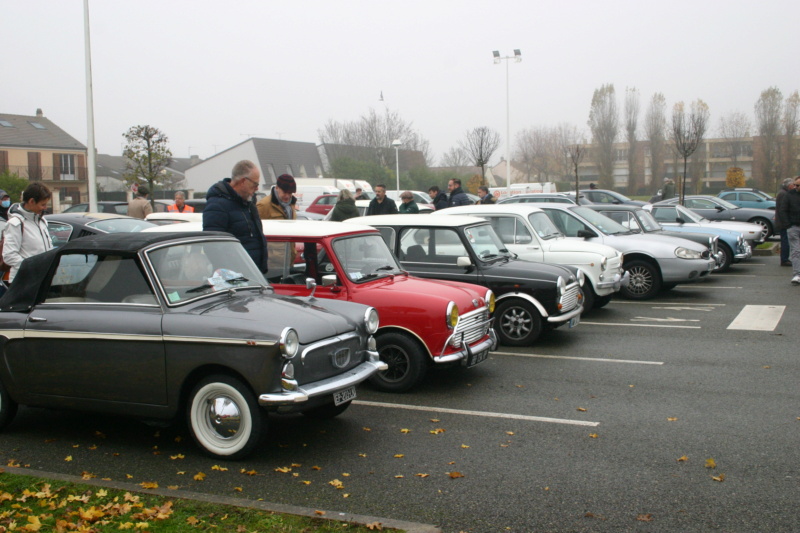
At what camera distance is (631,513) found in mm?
4570

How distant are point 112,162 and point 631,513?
99234 millimetres

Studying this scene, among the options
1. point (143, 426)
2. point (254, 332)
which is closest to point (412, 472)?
point (254, 332)

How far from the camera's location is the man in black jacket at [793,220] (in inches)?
597

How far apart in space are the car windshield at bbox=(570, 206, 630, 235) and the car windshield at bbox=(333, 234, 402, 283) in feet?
22.1

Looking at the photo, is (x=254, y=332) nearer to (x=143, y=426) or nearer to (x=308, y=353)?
(x=308, y=353)

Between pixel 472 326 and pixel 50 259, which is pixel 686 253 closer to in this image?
pixel 472 326

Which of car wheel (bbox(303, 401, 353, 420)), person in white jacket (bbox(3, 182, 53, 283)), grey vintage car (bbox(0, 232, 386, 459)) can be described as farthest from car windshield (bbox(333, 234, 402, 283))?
person in white jacket (bbox(3, 182, 53, 283))

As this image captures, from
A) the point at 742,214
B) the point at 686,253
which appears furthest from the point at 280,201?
the point at 742,214

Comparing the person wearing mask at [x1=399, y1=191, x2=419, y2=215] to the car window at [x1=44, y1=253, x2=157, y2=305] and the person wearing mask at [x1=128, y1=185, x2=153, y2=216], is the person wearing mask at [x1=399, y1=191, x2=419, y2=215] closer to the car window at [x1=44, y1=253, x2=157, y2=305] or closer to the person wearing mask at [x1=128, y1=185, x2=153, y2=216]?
the person wearing mask at [x1=128, y1=185, x2=153, y2=216]

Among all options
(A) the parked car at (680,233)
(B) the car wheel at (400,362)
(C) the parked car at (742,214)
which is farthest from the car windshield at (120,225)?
(C) the parked car at (742,214)

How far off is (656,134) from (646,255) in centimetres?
6414

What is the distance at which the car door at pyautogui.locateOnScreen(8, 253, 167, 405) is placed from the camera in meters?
5.58

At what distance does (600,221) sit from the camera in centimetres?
1460

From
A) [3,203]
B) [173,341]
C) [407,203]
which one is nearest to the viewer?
[173,341]
